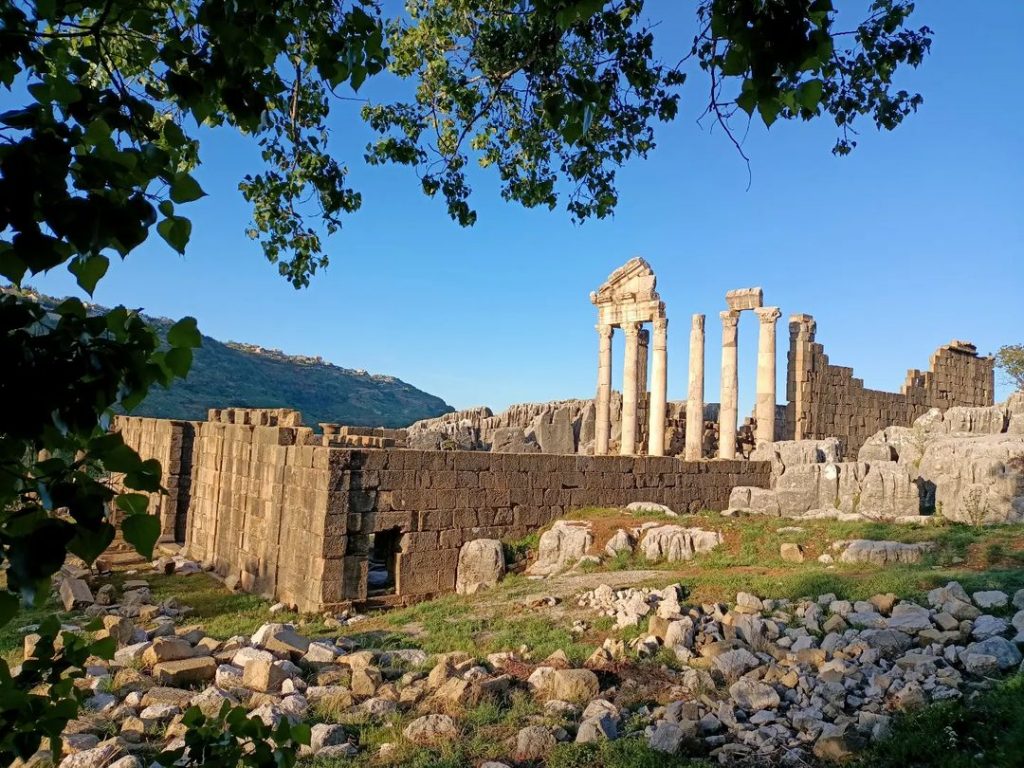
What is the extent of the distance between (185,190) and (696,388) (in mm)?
24327

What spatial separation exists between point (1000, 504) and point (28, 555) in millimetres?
16545

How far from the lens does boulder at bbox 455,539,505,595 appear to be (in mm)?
13859

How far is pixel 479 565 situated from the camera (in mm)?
13992

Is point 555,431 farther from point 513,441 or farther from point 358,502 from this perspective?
point 358,502

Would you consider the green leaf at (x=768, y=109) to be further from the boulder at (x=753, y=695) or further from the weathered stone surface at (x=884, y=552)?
the weathered stone surface at (x=884, y=552)

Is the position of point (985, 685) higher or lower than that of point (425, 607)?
higher

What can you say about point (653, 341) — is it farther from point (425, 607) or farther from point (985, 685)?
point (985, 685)

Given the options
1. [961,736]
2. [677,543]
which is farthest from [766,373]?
[961,736]

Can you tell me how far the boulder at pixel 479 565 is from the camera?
13859 millimetres

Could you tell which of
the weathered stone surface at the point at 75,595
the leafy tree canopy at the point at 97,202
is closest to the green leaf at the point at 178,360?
the leafy tree canopy at the point at 97,202

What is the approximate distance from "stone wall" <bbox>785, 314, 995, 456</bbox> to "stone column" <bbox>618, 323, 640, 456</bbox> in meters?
5.36

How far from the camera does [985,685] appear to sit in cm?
628

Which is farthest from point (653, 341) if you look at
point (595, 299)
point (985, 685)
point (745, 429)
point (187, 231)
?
point (187, 231)

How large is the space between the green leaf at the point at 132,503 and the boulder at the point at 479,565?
12.3m
